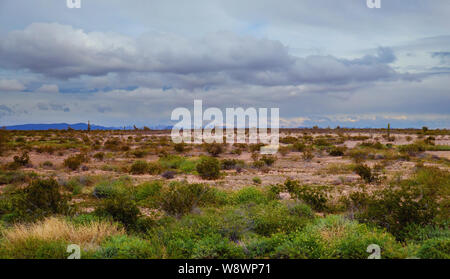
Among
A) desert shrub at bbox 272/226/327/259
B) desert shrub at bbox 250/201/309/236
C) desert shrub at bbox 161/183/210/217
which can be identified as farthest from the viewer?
desert shrub at bbox 161/183/210/217

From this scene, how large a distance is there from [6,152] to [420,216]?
111 feet

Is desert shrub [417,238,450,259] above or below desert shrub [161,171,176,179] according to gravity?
above

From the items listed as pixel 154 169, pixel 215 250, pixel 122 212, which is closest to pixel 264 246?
pixel 215 250

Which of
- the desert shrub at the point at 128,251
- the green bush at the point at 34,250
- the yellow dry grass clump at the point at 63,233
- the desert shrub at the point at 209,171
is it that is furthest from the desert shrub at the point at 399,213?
the desert shrub at the point at 209,171

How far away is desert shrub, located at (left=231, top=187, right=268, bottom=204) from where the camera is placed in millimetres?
11320

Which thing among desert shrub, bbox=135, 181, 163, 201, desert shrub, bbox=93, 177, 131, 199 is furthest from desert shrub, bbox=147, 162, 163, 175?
desert shrub, bbox=135, 181, 163, 201

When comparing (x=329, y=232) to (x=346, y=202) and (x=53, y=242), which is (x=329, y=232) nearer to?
(x=346, y=202)

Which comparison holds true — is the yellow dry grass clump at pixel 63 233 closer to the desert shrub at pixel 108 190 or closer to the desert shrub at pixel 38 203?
the desert shrub at pixel 38 203

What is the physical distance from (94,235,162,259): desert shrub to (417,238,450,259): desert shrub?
5.34 metres

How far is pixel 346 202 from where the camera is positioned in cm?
1045

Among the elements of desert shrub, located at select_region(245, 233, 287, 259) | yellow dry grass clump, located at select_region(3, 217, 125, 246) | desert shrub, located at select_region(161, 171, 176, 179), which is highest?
yellow dry grass clump, located at select_region(3, 217, 125, 246)

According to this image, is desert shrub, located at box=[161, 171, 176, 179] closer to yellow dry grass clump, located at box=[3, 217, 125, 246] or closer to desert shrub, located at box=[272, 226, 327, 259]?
yellow dry grass clump, located at box=[3, 217, 125, 246]

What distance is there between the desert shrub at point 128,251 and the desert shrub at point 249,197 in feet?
16.7
